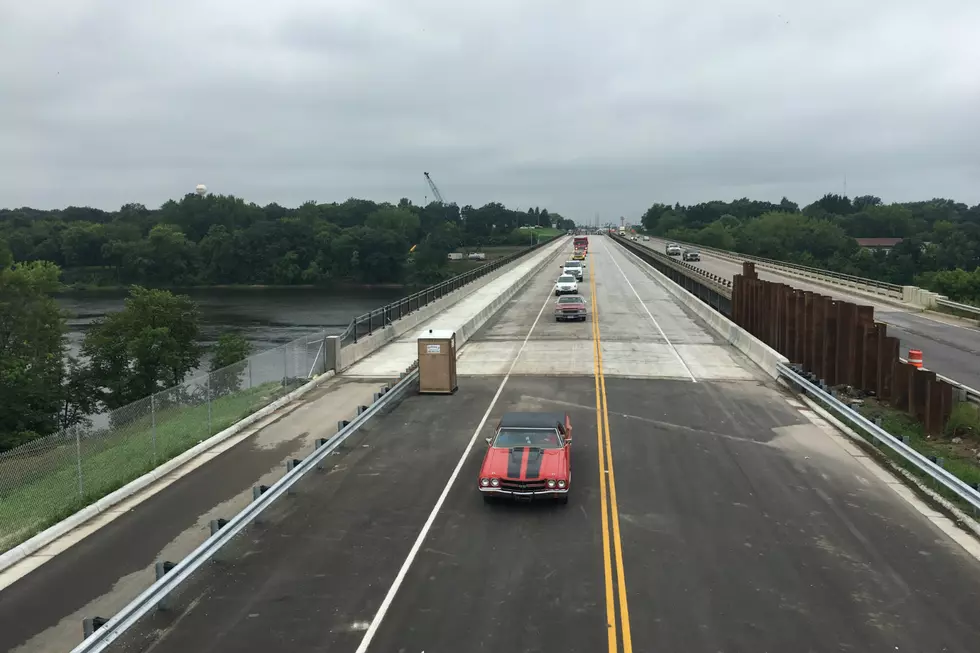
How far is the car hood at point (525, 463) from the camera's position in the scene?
11352 mm

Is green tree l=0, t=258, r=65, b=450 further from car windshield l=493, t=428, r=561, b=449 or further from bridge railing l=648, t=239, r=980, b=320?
bridge railing l=648, t=239, r=980, b=320

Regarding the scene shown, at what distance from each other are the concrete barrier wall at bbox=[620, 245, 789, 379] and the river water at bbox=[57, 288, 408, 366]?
1509 inches

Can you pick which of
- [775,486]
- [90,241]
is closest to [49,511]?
[775,486]

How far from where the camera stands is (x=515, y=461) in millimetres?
11758

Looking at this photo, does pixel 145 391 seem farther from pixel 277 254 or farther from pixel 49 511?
pixel 277 254

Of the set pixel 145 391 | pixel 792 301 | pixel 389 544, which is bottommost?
pixel 145 391

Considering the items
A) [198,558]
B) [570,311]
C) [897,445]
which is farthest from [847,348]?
[198,558]

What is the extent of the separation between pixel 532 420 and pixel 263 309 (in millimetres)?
93400

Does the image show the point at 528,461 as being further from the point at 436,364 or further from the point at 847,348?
the point at 847,348

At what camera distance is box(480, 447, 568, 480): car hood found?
37.2ft

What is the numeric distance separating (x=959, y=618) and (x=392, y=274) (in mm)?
144137

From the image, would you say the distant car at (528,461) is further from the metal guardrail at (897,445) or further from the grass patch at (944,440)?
the grass patch at (944,440)

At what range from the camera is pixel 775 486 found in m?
12.4

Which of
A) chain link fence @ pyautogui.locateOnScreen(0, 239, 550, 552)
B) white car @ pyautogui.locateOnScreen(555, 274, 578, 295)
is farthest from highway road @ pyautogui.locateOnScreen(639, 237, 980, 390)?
chain link fence @ pyautogui.locateOnScreen(0, 239, 550, 552)
